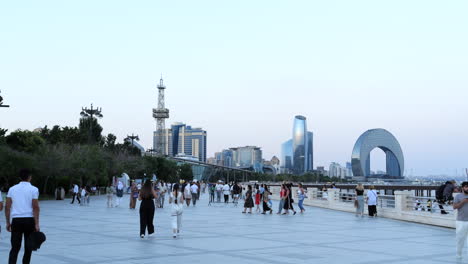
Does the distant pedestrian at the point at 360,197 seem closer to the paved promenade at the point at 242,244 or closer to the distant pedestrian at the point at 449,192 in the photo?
the distant pedestrian at the point at 449,192

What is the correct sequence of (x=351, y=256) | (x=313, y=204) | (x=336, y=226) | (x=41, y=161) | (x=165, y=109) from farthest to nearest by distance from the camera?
(x=165, y=109)
(x=41, y=161)
(x=313, y=204)
(x=336, y=226)
(x=351, y=256)

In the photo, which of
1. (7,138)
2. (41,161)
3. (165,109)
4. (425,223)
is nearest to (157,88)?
(165,109)

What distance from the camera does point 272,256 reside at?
12133 mm

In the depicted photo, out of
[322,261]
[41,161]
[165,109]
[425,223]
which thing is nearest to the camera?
[322,261]

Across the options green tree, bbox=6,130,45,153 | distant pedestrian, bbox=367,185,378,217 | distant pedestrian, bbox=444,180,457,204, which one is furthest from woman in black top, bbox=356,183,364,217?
green tree, bbox=6,130,45,153

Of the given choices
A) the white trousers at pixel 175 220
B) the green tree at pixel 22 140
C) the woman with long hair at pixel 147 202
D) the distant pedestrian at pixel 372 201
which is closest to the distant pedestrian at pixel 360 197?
the distant pedestrian at pixel 372 201

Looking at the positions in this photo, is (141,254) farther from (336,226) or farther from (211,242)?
(336,226)

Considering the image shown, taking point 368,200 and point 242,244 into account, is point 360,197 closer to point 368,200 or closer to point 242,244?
point 368,200

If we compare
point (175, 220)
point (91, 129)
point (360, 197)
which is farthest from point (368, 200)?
point (91, 129)

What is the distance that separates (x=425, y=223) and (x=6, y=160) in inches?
1189

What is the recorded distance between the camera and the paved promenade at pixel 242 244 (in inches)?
463

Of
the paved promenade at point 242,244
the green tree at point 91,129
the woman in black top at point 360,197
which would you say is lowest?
the paved promenade at point 242,244

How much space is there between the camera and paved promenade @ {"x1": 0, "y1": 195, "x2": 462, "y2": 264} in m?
11.8

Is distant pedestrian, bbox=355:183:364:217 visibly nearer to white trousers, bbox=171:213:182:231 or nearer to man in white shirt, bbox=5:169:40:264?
white trousers, bbox=171:213:182:231
